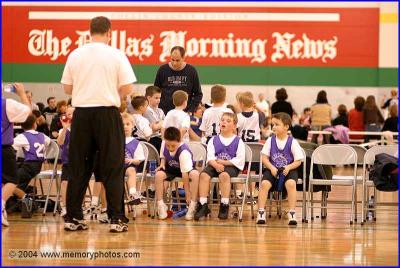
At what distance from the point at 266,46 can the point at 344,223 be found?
10.5 meters

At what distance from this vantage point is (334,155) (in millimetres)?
8633

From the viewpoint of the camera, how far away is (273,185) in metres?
8.40

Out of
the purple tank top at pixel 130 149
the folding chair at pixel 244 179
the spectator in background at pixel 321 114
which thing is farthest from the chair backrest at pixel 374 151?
the spectator in background at pixel 321 114

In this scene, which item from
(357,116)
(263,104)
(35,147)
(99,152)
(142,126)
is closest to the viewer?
(99,152)

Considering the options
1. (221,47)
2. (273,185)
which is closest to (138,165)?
(273,185)

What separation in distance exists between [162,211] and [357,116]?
9.23 meters

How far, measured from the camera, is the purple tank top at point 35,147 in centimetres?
→ 832

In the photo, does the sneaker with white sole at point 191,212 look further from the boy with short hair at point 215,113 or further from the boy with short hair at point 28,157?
the boy with short hair at point 28,157

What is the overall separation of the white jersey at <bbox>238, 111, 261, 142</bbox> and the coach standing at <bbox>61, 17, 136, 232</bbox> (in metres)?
2.83

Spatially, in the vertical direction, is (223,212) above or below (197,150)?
below

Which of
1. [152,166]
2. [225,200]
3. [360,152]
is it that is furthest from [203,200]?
[360,152]

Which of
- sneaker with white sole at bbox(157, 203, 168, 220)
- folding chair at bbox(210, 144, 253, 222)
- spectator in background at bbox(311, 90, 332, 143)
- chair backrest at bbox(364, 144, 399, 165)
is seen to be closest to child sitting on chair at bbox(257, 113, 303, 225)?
folding chair at bbox(210, 144, 253, 222)

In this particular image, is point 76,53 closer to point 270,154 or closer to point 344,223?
point 270,154

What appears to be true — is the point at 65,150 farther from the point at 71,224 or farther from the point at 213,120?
the point at 213,120
